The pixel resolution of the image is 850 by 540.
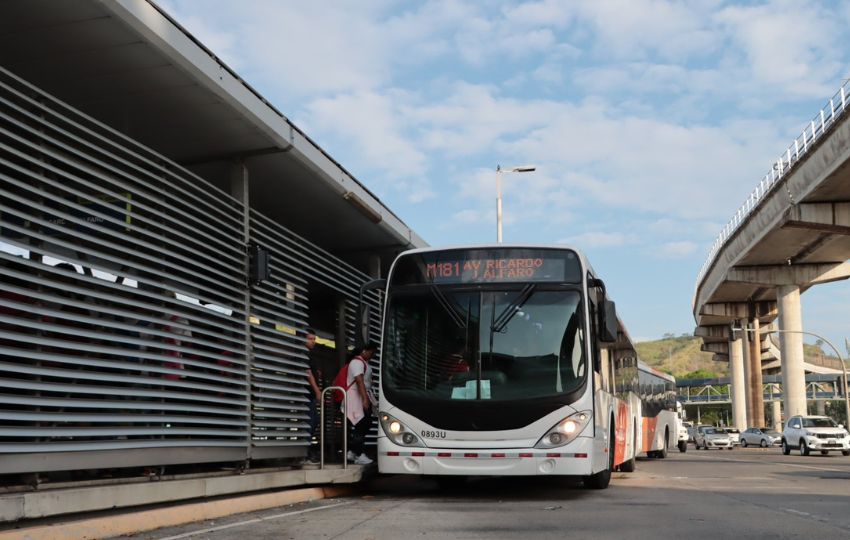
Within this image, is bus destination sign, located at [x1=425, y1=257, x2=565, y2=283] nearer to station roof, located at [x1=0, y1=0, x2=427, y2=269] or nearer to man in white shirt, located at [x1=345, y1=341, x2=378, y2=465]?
man in white shirt, located at [x1=345, y1=341, x2=378, y2=465]

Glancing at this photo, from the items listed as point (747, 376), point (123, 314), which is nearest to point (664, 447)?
point (123, 314)

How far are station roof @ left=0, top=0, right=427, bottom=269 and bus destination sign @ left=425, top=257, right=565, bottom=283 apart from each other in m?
2.07

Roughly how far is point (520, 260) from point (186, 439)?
4555mm

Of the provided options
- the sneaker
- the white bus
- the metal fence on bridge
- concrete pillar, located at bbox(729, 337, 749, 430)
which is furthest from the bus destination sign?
the metal fence on bridge

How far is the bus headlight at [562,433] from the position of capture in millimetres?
11719

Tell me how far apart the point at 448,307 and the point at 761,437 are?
5663 centimetres

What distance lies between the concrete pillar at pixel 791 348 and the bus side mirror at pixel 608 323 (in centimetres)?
4635

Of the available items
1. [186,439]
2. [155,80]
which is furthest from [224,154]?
[186,439]

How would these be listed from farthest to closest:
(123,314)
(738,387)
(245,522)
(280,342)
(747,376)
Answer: (738,387) < (747,376) < (280,342) < (123,314) < (245,522)

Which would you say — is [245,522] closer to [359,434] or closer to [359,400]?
[359,400]

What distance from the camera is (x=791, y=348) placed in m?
56.5

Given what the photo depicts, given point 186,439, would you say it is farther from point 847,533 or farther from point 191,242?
point 847,533

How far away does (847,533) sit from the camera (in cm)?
794

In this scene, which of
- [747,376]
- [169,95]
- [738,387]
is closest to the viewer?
[169,95]
